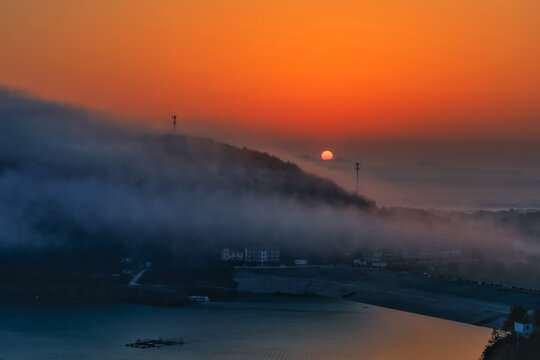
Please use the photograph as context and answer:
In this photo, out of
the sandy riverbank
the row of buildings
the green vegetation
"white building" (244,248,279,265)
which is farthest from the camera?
"white building" (244,248,279,265)

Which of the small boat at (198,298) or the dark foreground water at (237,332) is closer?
the dark foreground water at (237,332)

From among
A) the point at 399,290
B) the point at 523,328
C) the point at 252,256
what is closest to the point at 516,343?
the point at 523,328

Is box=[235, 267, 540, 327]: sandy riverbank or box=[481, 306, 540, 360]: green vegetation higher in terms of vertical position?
box=[235, 267, 540, 327]: sandy riverbank

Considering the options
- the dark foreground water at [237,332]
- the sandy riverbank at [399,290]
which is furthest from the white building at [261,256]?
the dark foreground water at [237,332]

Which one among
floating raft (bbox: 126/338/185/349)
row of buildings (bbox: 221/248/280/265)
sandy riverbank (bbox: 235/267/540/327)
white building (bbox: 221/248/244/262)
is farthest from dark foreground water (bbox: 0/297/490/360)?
row of buildings (bbox: 221/248/280/265)

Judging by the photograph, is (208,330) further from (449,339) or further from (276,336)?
(449,339)

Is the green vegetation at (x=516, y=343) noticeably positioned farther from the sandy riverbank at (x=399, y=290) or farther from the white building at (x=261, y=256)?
the white building at (x=261, y=256)

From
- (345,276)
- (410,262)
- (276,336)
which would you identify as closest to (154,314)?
(276,336)

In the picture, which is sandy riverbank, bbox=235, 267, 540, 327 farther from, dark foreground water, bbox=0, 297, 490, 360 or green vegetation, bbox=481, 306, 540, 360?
green vegetation, bbox=481, 306, 540, 360
